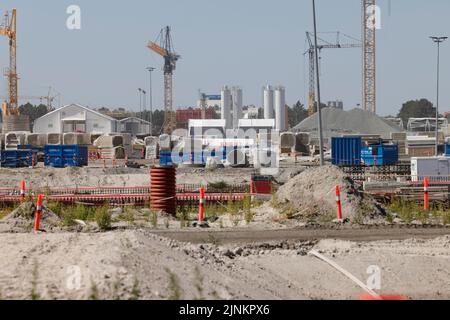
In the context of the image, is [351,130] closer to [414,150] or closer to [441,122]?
[414,150]

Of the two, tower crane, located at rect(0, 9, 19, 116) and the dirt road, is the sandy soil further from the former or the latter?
tower crane, located at rect(0, 9, 19, 116)

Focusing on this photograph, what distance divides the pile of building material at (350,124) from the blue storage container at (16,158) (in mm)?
52618

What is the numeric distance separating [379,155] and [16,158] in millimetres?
24220

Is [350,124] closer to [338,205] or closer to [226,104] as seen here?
[226,104]

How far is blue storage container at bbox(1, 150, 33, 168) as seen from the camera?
5359cm

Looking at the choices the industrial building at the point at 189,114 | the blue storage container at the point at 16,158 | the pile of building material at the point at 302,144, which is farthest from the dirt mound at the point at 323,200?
the industrial building at the point at 189,114

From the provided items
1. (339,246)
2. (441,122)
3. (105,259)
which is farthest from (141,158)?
(441,122)

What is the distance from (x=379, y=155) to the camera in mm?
51875

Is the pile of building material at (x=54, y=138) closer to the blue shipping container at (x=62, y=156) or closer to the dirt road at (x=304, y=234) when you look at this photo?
the blue shipping container at (x=62, y=156)

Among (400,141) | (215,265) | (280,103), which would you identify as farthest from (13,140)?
(280,103)

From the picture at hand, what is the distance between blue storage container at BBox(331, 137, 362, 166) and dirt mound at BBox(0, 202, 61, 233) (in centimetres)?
3165

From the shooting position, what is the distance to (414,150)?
69.1 metres

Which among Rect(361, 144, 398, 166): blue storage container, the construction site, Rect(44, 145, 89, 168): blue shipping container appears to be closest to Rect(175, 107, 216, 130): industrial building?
Rect(44, 145, 89, 168): blue shipping container

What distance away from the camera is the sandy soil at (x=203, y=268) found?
885 centimetres
